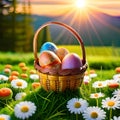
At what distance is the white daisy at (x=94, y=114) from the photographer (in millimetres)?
3262

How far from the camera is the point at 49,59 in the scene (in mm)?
3459

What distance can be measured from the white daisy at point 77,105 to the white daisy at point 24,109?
29 centimetres

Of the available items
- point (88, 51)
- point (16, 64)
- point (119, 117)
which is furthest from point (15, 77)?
point (88, 51)

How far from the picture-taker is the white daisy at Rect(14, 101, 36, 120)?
3254 millimetres

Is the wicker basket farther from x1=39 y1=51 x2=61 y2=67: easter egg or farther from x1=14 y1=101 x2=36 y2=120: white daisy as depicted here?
x1=14 y1=101 x2=36 y2=120: white daisy

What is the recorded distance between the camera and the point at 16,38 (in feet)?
28.7

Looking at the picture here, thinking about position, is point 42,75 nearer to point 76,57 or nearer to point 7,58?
point 76,57

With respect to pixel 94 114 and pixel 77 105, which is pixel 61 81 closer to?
pixel 77 105

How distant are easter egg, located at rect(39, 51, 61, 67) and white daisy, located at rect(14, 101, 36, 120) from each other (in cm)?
35

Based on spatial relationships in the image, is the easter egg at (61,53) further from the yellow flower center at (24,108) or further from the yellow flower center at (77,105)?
the yellow flower center at (24,108)

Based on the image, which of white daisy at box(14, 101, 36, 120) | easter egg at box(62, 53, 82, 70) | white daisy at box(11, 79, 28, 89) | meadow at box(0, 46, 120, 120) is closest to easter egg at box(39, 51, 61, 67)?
easter egg at box(62, 53, 82, 70)

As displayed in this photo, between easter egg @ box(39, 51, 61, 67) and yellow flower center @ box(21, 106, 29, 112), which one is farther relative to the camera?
easter egg @ box(39, 51, 61, 67)

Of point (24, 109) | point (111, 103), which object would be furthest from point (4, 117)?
point (111, 103)

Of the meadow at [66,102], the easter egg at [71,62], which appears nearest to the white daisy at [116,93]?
the meadow at [66,102]
